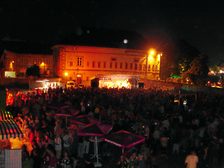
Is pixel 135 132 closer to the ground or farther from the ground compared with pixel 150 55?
closer to the ground

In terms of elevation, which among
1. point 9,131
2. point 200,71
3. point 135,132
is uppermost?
point 200,71

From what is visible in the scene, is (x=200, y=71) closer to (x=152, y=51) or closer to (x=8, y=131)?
(x=152, y=51)

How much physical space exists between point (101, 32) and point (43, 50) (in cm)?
1361

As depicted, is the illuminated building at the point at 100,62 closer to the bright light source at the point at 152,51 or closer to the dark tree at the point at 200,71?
the bright light source at the point at 152,51

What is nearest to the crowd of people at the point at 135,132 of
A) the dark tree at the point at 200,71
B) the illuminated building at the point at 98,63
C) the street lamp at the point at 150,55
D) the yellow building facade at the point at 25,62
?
the dark tree at the point at 200,71

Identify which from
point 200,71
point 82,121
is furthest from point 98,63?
point 82,121

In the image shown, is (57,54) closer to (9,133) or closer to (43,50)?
(43,50)

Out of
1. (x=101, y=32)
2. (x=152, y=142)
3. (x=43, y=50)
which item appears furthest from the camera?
(x=43, y=50)

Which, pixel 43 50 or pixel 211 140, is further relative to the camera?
pixel 43 50

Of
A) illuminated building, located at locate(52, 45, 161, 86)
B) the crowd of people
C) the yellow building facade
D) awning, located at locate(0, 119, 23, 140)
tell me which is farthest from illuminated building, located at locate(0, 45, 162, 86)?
awning, located at locate(0, 119, 23, 140)

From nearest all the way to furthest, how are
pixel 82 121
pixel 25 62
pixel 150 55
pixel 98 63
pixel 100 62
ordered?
pixel 82 121, pixel 98 63, pixel 100 62, pixel 150 55, pixel 25 62

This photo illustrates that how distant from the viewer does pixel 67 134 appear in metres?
13.3

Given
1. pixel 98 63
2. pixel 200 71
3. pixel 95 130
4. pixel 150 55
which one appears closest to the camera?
pixel 95 130

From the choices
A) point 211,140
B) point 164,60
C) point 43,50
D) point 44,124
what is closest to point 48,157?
point 44,124
